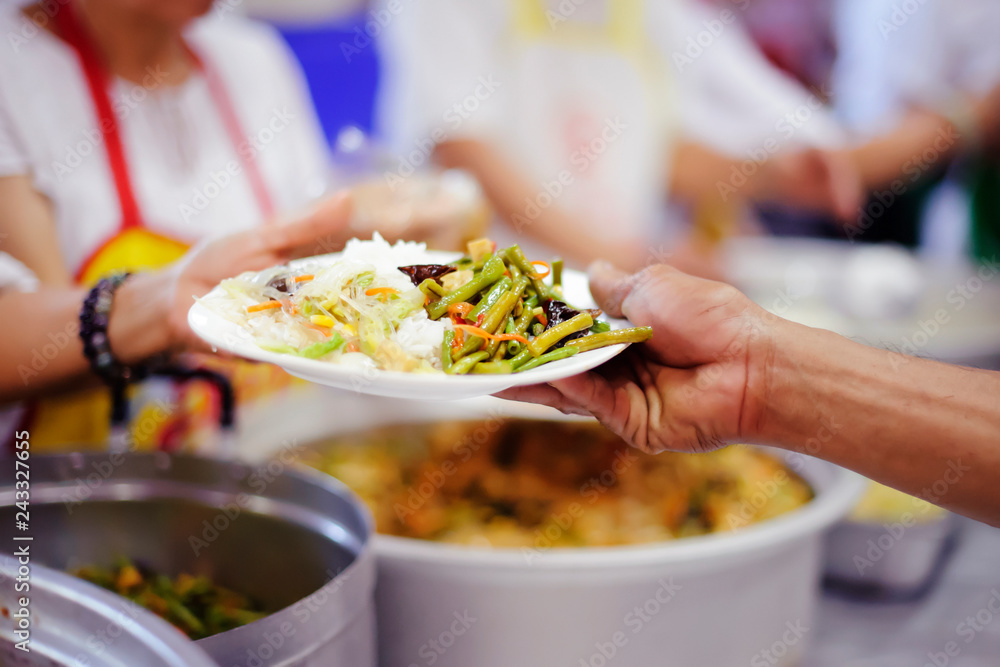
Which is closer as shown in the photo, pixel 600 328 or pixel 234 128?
pixel 600 328

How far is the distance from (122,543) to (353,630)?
2.53 feet

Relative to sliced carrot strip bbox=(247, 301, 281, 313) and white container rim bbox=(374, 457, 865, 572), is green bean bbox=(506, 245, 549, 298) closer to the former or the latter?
sliced carrot strip bbox=(247, 301, 281, 313)

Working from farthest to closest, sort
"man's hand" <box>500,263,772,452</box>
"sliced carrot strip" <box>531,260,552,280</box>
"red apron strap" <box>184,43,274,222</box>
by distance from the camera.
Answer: "red apron strap" <box>184,43,274,222</box> < "sliced carrot strip" <box>531,260,552,280</box> < "man's hand" <box>500,263,772,452</box>

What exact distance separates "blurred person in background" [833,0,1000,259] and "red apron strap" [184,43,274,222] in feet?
11.9

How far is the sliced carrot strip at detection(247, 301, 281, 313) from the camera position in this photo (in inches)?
53.2

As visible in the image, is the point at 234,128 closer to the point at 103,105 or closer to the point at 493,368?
the point at 103,105

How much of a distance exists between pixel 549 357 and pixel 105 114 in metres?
1.88

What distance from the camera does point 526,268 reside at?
1.50 metres

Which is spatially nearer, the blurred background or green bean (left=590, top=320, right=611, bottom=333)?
green bean (left=590, top=320, right=611, bottom=333)

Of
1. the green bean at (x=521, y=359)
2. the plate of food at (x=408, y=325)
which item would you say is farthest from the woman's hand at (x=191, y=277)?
the green bean at (x=521, y=359)

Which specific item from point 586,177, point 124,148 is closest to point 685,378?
point 124,148

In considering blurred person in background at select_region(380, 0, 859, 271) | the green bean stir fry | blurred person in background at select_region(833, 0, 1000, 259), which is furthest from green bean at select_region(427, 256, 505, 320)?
blurred person in background at select_region(833, 0, 1000, 259)

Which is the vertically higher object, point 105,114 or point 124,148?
point 105,114

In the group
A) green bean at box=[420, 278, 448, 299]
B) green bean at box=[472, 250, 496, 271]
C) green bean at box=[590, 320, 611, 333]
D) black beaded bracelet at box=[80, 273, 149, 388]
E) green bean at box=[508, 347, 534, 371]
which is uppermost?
green bean at box=[472, 250, 496, 271]
